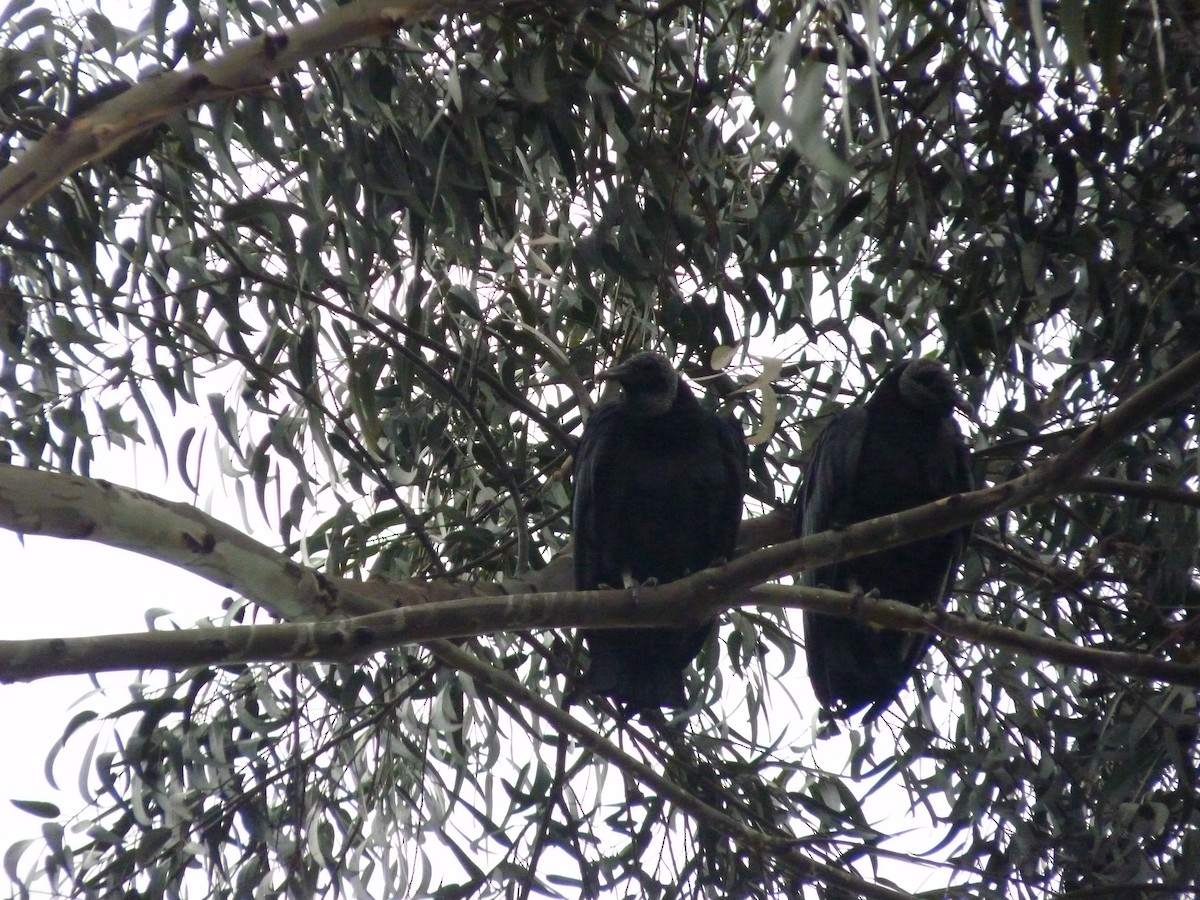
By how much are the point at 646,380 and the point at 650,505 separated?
0.33 meters

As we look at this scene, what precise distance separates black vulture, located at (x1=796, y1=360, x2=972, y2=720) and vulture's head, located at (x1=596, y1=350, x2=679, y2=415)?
0.41 m

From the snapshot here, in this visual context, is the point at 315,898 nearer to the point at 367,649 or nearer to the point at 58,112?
the point at 367,649

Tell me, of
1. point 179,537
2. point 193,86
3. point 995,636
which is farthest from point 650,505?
point 193,86

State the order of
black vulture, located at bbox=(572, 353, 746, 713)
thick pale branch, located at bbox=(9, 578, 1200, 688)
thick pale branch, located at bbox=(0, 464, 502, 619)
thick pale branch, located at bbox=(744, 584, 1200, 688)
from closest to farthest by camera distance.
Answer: thick pale branch, located at bbox=(9, 578, 1200, 688) < thick pale branch, located at bbox=(0, 464, 502, 619) < thick pale branch, located at bbox=(744, 584, 1200, 688) < black vulture, located at bbox=(572, 353, 746, 713)

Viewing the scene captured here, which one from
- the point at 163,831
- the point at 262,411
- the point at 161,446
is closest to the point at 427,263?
the point at 262,411

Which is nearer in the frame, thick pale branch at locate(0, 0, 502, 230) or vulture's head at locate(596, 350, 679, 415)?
thick pale branch at locate(0, 0, 502, 230)

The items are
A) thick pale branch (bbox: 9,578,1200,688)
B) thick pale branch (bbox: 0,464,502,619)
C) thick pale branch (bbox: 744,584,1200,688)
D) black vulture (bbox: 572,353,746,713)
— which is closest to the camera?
thick pale branch (bbox: 9,578,1200,688)

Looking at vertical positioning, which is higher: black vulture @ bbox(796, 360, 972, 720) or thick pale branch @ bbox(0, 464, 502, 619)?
black vulture @ bbox(796, 360, 972, 720)

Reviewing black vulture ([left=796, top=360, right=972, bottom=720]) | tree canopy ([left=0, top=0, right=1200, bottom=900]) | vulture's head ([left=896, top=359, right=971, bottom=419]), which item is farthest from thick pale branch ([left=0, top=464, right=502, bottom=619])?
vulture's head ([left=896, top=359, right=971, bottom=419])

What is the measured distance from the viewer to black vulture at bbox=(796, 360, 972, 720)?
304 cm

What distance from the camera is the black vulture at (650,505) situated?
116 inches

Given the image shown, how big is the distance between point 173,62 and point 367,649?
1.32m

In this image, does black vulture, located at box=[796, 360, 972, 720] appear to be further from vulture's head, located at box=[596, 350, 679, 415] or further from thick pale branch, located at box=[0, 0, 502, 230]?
thick pale branch, located at box=[0, 0, 502, 230]

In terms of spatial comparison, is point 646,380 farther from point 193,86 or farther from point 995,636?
point 193,86
